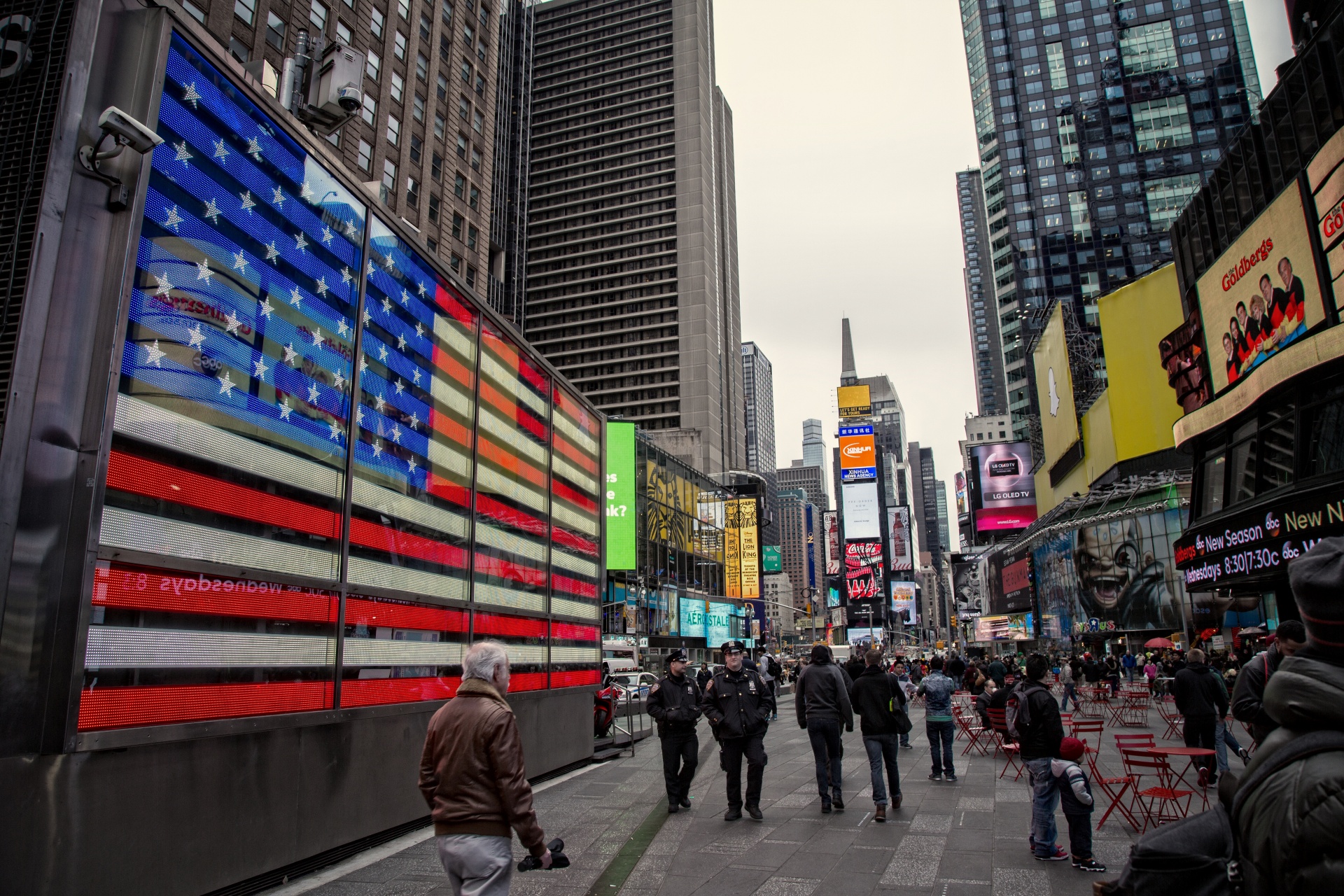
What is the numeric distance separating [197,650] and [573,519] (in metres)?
8.09

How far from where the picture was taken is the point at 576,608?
13.5 meters

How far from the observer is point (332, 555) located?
7.37 meters

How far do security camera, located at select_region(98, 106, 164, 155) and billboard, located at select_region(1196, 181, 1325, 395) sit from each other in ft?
60.0

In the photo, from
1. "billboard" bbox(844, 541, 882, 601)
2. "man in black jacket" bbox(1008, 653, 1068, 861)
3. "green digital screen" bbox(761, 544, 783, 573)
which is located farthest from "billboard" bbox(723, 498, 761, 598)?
"billboard" bbox(844, 541, 882, 601)

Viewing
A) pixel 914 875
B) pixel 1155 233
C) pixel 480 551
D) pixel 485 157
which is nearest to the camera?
pixel 914 875

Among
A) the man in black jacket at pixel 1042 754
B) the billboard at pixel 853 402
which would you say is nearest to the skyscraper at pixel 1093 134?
the billboard at pixel 853 402

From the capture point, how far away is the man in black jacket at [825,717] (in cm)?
911

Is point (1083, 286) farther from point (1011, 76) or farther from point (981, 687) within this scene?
point (981, 687)

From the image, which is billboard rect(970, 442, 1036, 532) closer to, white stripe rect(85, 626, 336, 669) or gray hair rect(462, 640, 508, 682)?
Result: white stripe rect(85, 626, 336, 669)

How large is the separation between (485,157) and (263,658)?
50.9 metres

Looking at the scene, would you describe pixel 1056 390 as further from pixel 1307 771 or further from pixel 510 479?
pixel 1307 771

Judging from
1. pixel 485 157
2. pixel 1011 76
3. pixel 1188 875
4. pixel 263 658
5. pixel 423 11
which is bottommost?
pixel 1188 875

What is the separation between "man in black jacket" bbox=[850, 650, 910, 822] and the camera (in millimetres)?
8727

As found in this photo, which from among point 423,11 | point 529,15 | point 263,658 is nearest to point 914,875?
point 263,658
